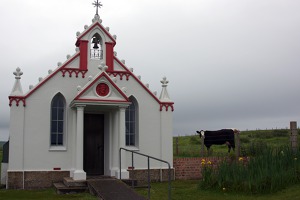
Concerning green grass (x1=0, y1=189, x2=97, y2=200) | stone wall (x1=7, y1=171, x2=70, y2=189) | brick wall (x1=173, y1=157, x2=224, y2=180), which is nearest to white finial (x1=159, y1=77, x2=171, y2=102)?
brick wall (x1=173, y1=157, x2=224, y2=180)

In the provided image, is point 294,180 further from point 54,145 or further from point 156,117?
point 54,145

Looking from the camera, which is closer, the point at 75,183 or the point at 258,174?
the point at 258,174

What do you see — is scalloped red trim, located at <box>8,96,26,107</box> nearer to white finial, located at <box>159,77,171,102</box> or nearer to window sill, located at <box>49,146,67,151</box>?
window sill, located at <box>49,146,67,151</box>

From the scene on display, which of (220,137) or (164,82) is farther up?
(164,82)

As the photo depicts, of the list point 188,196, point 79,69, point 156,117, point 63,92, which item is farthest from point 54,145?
point 188,196

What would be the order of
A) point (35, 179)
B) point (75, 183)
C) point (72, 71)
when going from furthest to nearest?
point (72, 71)
point (35, 179)
point (75, 183)

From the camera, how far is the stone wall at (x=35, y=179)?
15414 millimetres

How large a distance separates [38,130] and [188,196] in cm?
695

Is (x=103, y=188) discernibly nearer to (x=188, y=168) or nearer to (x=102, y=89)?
(x=102, y=89)

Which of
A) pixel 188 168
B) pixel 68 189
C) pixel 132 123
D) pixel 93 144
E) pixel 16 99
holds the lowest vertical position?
pixel 68 189

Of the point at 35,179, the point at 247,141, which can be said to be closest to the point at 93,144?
the point at 35,179

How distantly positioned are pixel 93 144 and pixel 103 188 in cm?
431

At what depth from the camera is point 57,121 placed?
16.5 meters

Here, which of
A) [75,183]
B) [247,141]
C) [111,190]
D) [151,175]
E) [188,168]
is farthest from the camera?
[247,141]
